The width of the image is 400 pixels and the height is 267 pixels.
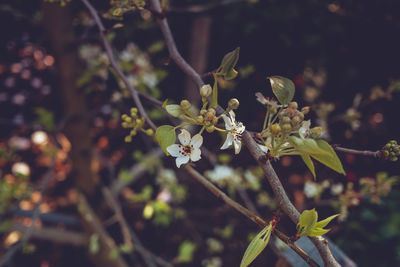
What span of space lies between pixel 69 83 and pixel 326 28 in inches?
66.4

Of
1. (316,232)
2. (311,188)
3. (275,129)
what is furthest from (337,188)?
(275,129)

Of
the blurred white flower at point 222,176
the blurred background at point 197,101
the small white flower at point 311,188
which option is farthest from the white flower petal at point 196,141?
the small white flower at point 311,188

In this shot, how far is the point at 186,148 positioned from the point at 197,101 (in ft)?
5.97

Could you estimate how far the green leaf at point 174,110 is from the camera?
0.57 metres

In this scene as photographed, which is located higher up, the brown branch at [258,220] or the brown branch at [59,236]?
the brown branch at [258,220]

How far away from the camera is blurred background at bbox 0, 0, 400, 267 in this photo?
1.64 meters

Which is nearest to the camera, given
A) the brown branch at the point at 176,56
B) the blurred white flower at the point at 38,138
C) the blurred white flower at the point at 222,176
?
the brown branch at the point at 176,56

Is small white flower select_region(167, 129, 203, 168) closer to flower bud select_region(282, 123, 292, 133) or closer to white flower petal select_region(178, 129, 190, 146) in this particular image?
white flower petal select_region(178, 129, 190, 146)

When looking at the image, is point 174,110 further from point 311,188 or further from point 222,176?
point 311,188

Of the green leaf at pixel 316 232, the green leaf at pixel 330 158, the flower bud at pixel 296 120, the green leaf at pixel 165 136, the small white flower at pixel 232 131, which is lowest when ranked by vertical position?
the green leaf at pixel 316 232

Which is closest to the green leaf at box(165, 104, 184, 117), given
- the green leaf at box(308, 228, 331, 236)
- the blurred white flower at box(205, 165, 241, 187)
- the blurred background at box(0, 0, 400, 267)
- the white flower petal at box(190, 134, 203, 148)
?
the white flower petal at box(190, 134, 203, 148)

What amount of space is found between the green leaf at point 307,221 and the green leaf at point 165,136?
289mm

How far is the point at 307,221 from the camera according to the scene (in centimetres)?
53

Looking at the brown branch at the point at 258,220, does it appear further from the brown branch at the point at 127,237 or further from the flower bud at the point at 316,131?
the brown branch at the point at 127,237
